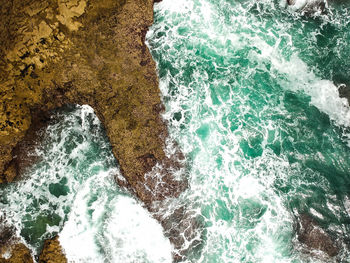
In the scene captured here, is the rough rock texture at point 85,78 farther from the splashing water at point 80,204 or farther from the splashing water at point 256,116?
the splashing water at point 256,116

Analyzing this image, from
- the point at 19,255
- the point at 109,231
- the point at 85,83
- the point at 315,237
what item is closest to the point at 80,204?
the point at 109,231

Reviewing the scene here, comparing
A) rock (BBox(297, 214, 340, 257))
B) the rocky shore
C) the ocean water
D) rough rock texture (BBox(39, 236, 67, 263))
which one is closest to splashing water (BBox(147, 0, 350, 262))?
the ocean water

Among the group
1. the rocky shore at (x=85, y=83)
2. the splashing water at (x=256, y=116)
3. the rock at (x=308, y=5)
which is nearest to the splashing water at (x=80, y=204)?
the rocky shore at (x=85, y=83)

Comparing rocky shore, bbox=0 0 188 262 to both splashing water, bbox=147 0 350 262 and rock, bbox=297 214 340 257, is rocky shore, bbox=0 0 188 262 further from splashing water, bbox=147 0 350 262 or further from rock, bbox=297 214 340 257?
rock, bbox=297 214 340 257

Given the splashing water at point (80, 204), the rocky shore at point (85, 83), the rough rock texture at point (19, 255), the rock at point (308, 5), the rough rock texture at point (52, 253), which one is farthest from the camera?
the rock at point (308, 5)

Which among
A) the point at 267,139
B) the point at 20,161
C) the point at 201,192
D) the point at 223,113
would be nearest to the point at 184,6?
the point at 223,113

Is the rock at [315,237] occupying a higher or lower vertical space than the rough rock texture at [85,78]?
lower
